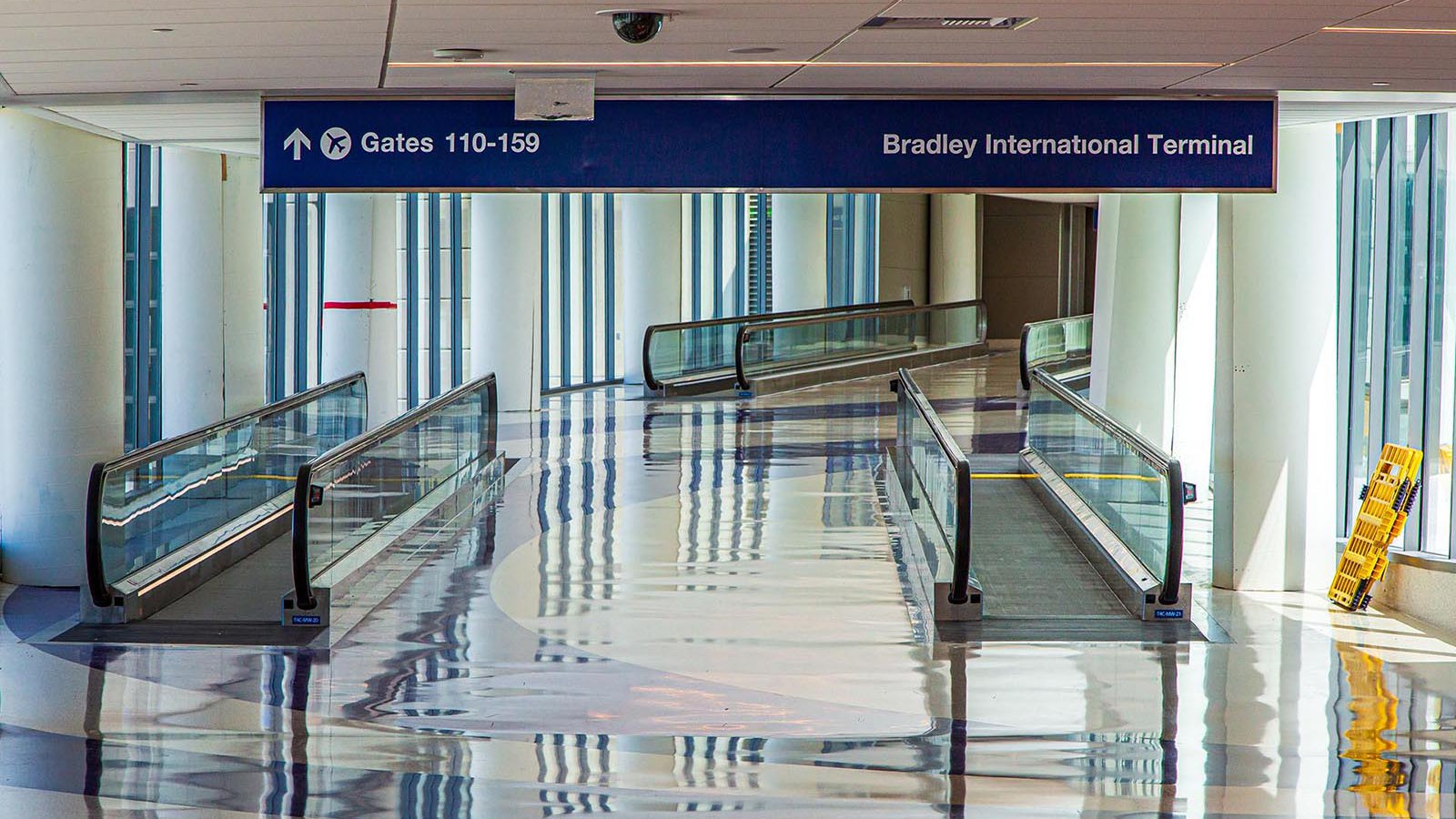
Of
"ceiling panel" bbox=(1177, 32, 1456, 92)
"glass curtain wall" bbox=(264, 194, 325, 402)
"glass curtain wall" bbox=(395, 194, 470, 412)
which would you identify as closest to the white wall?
"glass curtain wall" bbox=(395, 194, 470, 412)

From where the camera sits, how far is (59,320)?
1073 cm

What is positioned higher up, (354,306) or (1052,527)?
(354,306)

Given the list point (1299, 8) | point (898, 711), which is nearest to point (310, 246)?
point (898, 711)

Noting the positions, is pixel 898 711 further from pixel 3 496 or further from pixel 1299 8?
pixel 3 496

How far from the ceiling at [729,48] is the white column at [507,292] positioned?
12.1 metres

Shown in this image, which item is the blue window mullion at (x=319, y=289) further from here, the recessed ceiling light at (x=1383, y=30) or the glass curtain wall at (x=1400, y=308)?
the recessed ceiling light at (x=1383, y=30)

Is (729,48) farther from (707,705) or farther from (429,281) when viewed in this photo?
(429,281)

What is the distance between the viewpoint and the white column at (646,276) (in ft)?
79.0

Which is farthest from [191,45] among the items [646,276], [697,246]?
[697,246]

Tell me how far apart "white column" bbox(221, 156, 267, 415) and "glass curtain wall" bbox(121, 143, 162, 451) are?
314cm

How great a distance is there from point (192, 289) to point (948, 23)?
37.7ft

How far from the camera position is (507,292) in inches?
811

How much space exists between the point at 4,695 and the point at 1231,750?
6191 mm

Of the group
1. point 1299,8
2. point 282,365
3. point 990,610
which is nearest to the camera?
point 1299,8
